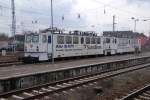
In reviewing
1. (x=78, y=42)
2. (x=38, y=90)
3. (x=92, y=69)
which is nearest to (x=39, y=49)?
(x=78, y=42)

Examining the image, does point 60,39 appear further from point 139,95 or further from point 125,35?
point 125,35

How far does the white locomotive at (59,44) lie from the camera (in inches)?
1117

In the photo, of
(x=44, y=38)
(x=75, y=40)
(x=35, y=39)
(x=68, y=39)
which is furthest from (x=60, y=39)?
(x=75, y=40)

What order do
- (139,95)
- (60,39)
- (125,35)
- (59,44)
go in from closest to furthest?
(139,95) → (59,44) → (60,39) → (125,35)

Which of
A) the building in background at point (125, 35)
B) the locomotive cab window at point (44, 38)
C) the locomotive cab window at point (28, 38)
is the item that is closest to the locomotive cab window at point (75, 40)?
the locomotive cab window at point (44, 38)

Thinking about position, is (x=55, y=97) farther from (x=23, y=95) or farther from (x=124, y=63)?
(x=124, y=63)

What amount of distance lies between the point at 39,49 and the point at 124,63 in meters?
8.41

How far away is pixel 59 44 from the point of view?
29391 millimetres

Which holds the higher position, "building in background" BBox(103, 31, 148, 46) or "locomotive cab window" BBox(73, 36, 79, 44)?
"building in background" BBox(103, 31, 148, 46)

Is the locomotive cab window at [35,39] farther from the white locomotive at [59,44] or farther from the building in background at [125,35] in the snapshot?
the building in background at [125,35]

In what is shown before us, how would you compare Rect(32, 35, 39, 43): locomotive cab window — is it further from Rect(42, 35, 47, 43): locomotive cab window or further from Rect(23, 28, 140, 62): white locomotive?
Rect(42, 35, 47, 43): locomotive cab window

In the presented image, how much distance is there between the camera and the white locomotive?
1117 inches

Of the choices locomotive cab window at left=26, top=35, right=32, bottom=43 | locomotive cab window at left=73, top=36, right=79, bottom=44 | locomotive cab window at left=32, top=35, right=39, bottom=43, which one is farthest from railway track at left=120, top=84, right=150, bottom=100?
locomotive cab window at left=73, top=36, right=79, bottom=44

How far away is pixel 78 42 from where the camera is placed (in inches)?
1286
